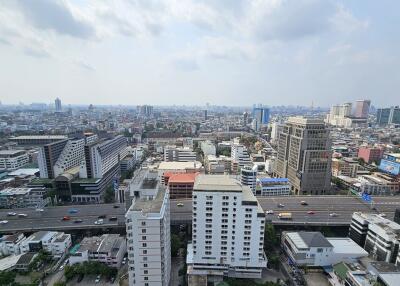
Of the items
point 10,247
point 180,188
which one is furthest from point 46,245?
point 180,188

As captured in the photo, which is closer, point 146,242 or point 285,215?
point 146,242

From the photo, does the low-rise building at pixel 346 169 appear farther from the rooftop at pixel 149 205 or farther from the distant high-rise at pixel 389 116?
the distant high-rise at pixel 389 116

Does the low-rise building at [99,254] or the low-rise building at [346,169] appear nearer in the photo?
the low-rise building at [99,254]

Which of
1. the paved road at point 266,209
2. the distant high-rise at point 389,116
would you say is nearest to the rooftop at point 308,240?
the paved road at point 266,209

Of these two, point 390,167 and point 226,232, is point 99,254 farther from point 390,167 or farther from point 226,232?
point 390,167

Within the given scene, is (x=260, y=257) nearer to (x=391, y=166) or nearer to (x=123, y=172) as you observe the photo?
(x=123, y=172)

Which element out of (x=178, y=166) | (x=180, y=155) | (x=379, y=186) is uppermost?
(x=180, y=155)

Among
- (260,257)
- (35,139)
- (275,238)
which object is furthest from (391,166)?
(35,139)
